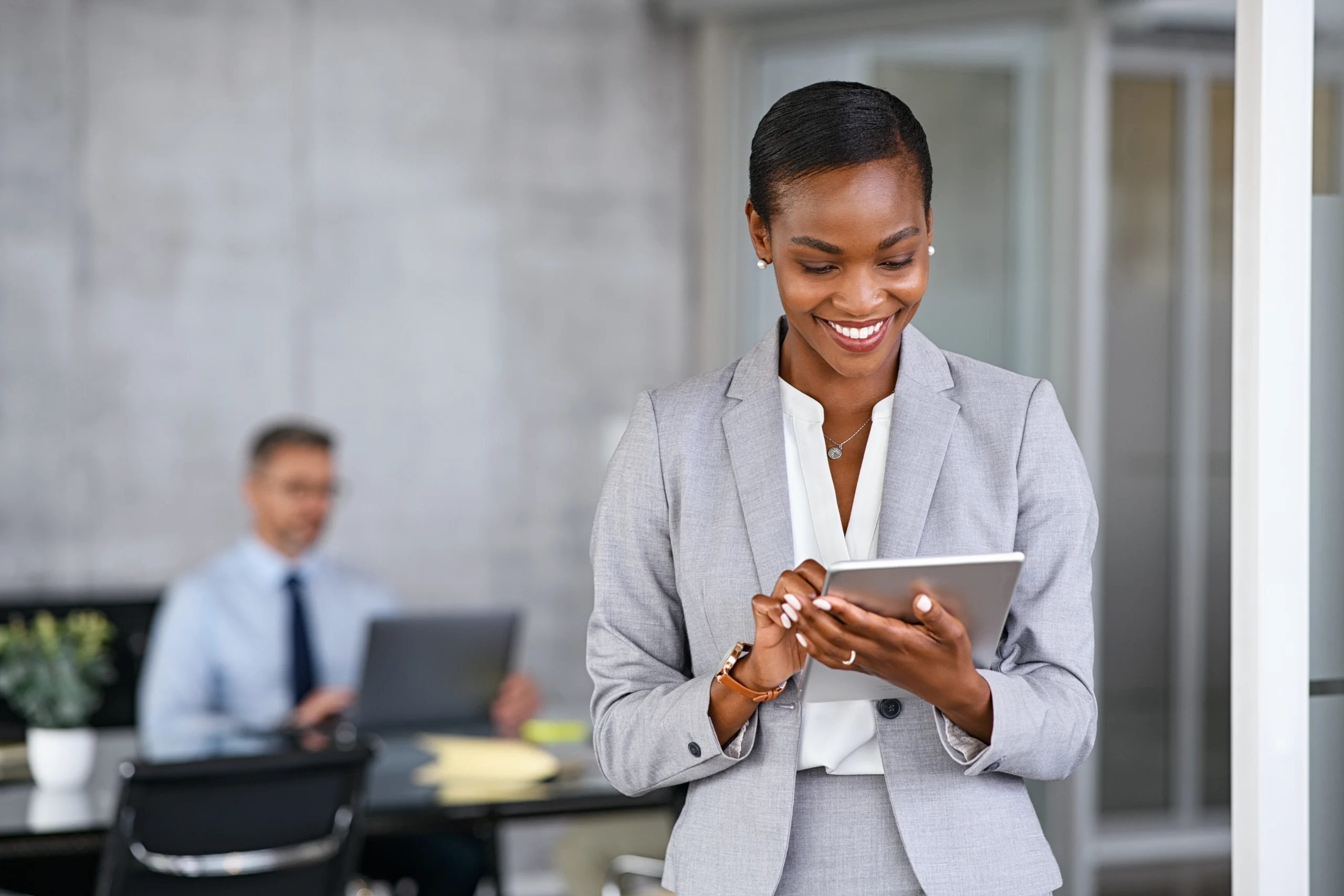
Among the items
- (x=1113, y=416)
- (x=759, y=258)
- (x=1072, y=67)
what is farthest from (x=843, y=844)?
(x=1113, y=416)

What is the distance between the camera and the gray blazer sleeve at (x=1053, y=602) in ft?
4.57

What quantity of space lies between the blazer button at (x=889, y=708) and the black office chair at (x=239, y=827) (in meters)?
1.58

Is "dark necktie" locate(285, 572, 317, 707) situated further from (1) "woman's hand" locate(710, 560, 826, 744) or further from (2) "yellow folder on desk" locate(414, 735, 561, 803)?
(1) "woman's hand" locate(710, 560, 826, 744)

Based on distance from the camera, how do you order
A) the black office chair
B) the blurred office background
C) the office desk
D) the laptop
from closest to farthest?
the black office chair, the office desk, the laptop, the blurred office background

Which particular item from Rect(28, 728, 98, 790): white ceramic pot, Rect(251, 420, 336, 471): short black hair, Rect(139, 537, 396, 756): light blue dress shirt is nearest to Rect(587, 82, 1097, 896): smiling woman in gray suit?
Rect(28, 728, 98, 790): white ceramic pot

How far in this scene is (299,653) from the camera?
4039mm

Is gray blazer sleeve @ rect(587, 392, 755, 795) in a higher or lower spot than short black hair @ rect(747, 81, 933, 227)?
lower

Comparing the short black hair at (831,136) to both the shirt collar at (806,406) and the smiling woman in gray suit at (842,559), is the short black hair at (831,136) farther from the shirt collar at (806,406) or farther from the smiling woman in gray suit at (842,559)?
the shirt collar at (806,406)

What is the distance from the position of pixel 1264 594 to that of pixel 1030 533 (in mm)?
473

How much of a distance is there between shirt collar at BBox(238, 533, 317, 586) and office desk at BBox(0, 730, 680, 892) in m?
0.81

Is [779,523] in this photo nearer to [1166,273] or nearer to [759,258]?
[759,258]

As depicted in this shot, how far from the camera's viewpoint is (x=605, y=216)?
18.4ft

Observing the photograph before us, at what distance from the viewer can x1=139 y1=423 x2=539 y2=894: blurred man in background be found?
381cm

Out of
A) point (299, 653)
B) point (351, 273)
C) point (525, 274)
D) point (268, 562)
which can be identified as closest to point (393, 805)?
point (299, 653)
